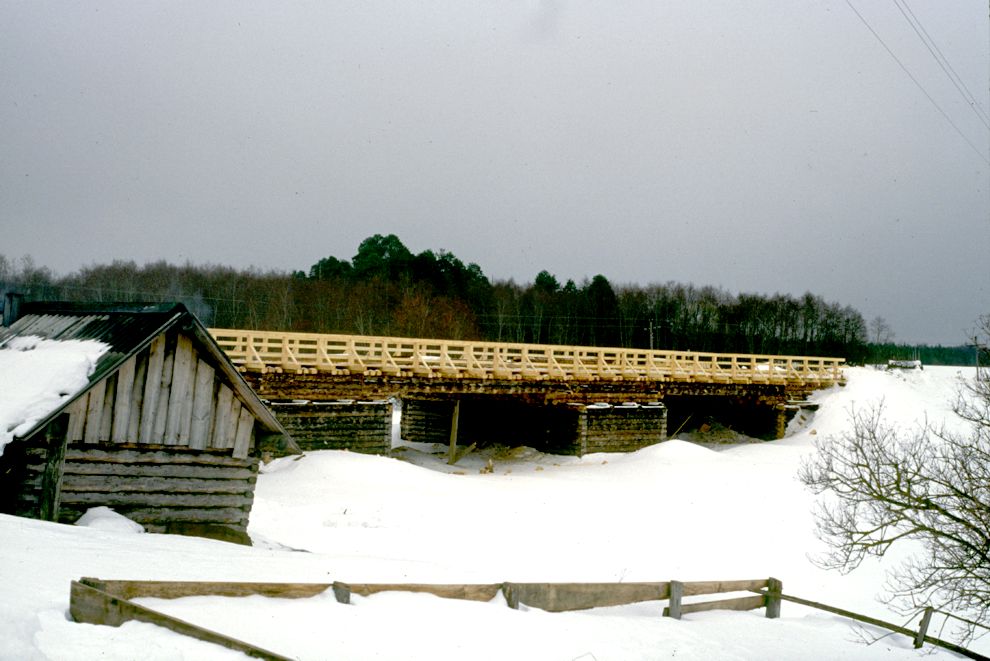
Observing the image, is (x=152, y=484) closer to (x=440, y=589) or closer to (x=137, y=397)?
(x=137, y=397)

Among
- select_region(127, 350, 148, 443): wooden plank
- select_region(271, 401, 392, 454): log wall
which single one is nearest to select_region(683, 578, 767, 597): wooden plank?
select_region(127, 350, 148, 443): wooden plank

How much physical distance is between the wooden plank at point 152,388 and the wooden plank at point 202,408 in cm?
59

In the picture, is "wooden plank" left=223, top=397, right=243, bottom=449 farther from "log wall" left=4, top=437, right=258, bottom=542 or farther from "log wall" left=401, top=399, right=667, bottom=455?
"log wall" left=401, top=399, right=667, bottom=455

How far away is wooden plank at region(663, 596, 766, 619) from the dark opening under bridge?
17.7 metres

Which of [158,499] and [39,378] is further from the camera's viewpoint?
[158,499]

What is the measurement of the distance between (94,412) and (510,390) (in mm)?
21516

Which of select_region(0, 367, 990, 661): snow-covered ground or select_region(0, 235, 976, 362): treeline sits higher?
select_region(0, 235, 976, 362): treeline

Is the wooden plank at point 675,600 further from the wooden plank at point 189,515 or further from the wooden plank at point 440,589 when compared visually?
the wooden plank at point 189,515

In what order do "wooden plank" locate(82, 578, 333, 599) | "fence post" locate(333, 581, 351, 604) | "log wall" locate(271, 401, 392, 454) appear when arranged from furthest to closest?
"log wall" locate(271, 401, 392, 454) < "fence post" locate(333, 581, 351, 604) < "wooden plank" locate(82, 578, 333, 599)

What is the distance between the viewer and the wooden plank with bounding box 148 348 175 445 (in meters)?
11.9

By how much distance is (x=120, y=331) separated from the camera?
12.0 metres

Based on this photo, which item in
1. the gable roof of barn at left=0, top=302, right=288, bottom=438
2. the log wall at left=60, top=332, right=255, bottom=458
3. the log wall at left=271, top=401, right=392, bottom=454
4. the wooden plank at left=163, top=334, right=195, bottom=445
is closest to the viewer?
the gable roof of barn at left=0, top=302, right=288, bottom=438

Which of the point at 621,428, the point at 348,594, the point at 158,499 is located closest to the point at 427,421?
the point at 621,428

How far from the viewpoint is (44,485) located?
10922 millimetres
